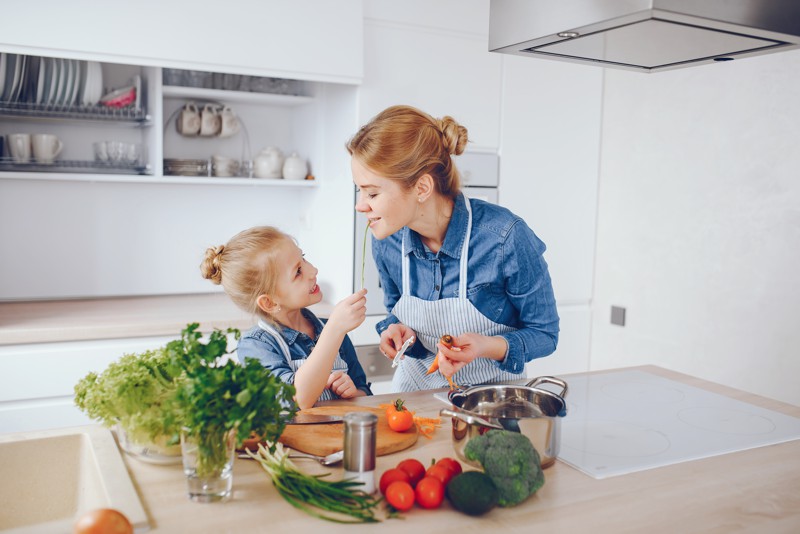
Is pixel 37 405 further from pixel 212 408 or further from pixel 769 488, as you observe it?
pixel 769 488

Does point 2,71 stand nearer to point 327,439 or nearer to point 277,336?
point 277,336

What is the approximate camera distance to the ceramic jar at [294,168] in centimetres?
302

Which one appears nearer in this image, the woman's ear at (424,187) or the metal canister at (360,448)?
the metal canister at (360,448)

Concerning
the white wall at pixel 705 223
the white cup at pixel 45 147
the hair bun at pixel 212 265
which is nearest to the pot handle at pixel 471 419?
the hair bun at pixel 212 265

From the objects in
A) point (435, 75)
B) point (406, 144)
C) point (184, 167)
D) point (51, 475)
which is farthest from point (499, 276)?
point (184, 167)

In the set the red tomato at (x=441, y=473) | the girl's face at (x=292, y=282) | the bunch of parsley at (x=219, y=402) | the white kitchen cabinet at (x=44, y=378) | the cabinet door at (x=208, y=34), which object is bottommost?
the white kitchen cabinet at (x=44, y=378)

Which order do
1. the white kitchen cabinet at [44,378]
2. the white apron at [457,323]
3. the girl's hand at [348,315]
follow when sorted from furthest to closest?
the white kitchen cabinet at [44,378] < the white apron at [457,323] < the girl's hand at [348,315]

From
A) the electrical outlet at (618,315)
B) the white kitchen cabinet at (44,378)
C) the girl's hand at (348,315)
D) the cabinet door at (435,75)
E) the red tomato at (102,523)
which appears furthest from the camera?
the electrical outlet at (618,315)

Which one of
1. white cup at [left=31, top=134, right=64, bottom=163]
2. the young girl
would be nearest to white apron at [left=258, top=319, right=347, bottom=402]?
the young girl

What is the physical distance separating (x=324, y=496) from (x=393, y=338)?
73 centimetres

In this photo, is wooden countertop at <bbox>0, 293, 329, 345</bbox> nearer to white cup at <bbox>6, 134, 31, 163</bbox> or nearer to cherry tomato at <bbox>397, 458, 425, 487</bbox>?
white cup at <bbox>6, 134, 31, 163</bbox>

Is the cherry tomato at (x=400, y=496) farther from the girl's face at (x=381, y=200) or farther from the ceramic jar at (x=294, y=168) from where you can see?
the ceramic jar at (x=294, y=168)

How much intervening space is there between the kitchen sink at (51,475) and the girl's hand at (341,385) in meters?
0.49

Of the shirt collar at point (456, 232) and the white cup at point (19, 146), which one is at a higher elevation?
the white cup at point (19, 146)
